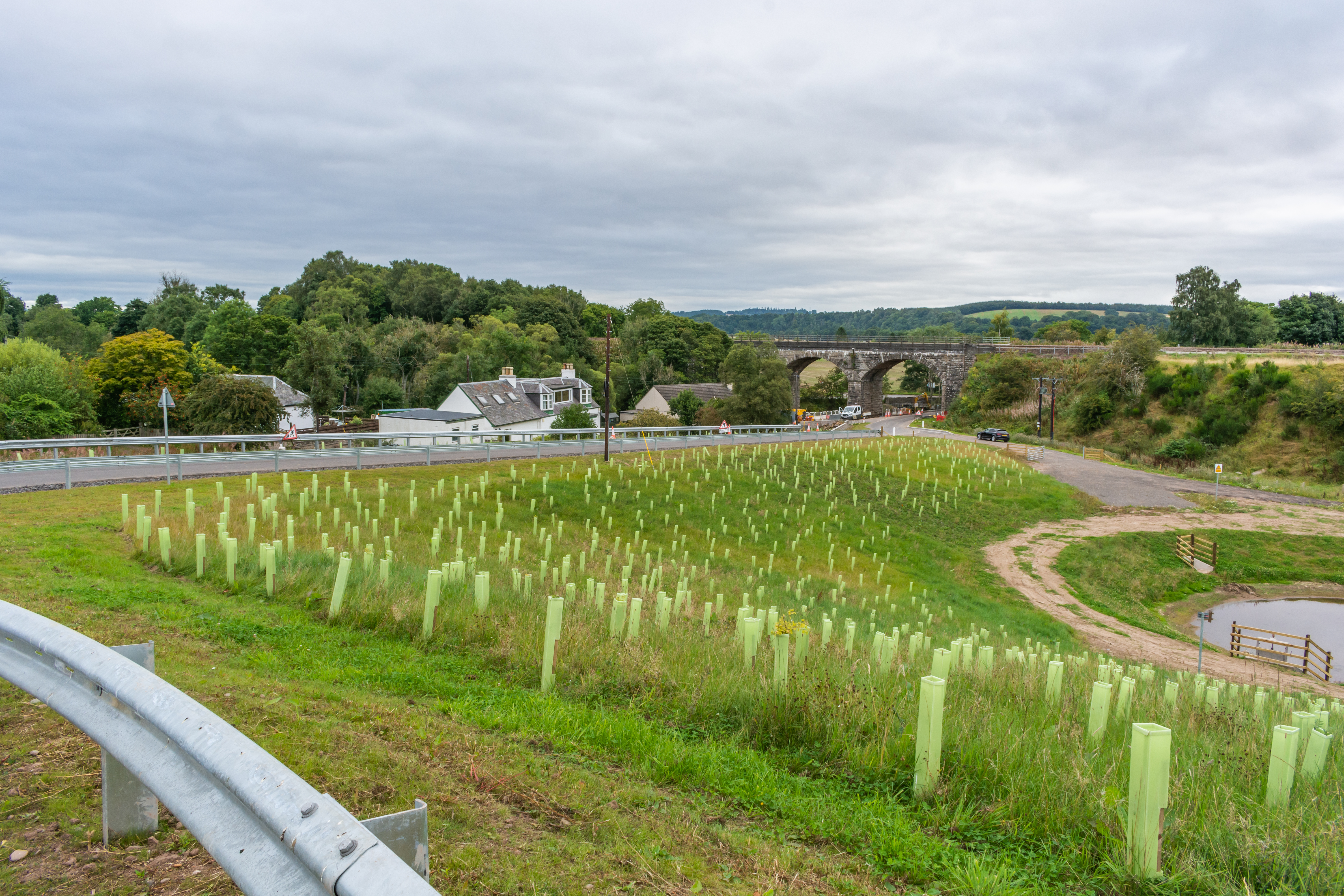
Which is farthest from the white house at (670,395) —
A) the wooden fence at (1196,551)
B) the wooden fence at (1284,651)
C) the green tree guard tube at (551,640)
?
the green tree guard tube at (551,640)

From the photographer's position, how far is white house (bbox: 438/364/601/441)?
67125 mm

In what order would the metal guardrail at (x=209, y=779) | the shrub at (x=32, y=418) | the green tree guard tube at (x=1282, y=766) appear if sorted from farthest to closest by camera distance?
the shrub at (x=32, y=418), the green tree guard tube at (x=1282, y=766), the metal guardrail at (x=209, y=779)

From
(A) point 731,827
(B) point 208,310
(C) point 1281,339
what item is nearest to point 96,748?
(A) point 731,827

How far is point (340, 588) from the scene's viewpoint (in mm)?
8234

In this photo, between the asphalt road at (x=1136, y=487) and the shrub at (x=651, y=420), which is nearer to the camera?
the asphalt road at (x=1136, y=487)

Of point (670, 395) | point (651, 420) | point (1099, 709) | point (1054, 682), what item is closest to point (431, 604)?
point (1054, 682)

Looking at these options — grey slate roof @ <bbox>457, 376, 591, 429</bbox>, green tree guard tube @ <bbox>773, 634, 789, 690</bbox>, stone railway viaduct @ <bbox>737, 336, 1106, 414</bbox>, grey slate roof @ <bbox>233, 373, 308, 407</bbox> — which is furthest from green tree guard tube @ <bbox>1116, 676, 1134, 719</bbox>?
stone railway viaduct @ <bbox>737, 336, 1106, 414</bbox>

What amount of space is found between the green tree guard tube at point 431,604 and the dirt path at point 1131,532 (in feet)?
32.6

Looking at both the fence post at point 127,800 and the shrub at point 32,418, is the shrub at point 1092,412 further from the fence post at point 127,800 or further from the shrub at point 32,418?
the shrub at point 32,418

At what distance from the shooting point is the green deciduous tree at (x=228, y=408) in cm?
4941

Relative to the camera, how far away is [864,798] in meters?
4.70

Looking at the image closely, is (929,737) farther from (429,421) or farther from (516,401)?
(516,401)

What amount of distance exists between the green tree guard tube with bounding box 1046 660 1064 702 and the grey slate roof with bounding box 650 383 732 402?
285 ft

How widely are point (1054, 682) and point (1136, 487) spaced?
43134 mm
